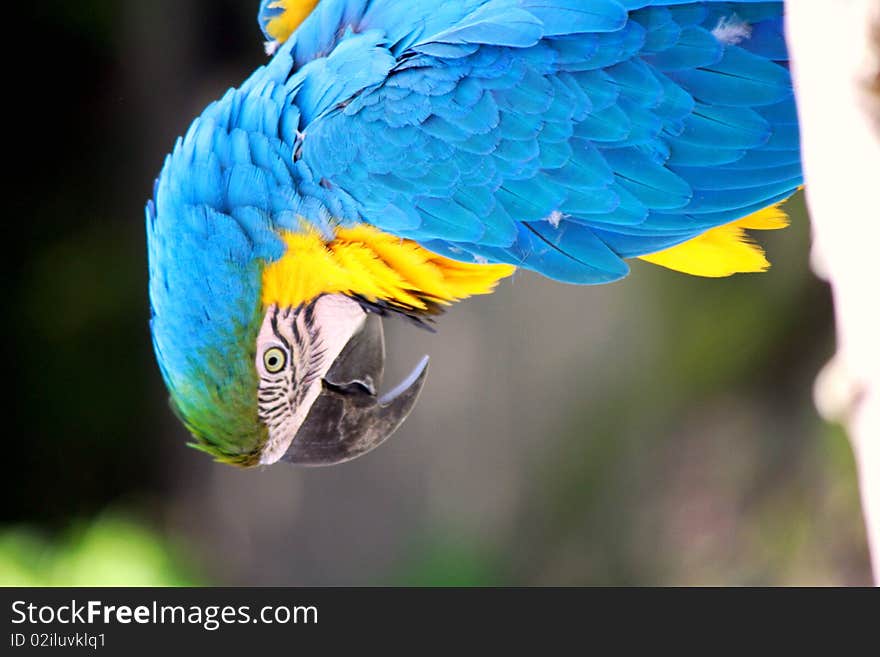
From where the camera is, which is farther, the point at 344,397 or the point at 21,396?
the point at 21,396

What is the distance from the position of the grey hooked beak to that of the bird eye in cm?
8

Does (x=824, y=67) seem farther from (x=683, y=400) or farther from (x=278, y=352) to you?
(x=683, y=400)

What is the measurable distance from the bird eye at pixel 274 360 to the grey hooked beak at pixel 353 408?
79 mm

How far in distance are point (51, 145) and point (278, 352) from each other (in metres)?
2.02

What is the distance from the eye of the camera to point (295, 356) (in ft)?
4.13

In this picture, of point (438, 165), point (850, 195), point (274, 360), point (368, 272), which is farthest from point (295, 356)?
point (850, 195)

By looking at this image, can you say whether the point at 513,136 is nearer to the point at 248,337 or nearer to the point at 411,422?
the point at 248,337

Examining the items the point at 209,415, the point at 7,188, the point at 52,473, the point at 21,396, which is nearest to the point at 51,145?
the point at 7,188

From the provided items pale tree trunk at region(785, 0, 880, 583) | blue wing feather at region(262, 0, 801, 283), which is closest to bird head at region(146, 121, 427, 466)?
blue wing feather at region(262, 0, 801, 283)

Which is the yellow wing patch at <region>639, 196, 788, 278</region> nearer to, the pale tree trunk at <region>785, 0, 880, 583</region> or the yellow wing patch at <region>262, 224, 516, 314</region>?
the yellow wing patch at <region>262, 224, 516, 314</region>

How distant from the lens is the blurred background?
248 centimetres

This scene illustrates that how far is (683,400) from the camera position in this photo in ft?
8.55

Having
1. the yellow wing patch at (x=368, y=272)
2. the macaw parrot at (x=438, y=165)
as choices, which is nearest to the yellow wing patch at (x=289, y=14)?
the macaw parrot at (x=438, y=165)

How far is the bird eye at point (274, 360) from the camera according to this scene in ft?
4.08
